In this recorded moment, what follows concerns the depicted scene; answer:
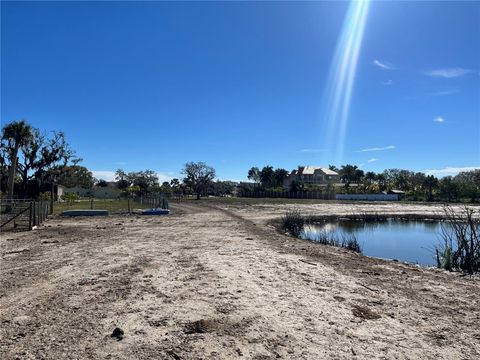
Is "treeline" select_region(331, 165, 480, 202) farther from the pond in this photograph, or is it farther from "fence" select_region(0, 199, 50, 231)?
"fence" select_region(0, 199, 50, 231)

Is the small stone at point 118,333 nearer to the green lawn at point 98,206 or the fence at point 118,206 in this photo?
the fence at point 118,206

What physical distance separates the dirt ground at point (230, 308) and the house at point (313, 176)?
120 meters

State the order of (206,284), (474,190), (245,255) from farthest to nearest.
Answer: (474,190), (245,255), (206,284)

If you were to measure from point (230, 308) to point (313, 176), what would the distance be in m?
127

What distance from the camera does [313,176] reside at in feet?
426

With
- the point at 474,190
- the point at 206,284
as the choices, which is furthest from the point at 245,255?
the point at 474,190

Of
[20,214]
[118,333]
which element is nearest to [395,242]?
[118,333]

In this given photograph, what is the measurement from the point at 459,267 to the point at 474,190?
77717mm

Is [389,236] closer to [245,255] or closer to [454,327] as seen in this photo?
[245,255]

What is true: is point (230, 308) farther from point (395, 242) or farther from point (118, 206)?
point (118, 206)

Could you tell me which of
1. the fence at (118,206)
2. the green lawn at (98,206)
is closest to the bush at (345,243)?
the fence at (118,206)

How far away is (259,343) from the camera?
4590 millimetres

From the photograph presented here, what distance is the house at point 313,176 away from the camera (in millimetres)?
129250

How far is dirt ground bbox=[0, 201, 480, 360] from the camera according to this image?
4441mm
